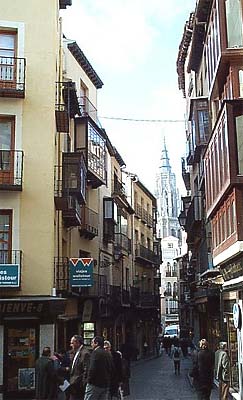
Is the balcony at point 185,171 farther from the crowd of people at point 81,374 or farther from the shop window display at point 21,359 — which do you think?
the crowd of people at point 81,374

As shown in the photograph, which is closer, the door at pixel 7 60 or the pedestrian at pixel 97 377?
the pedestrian at pixel 97 377

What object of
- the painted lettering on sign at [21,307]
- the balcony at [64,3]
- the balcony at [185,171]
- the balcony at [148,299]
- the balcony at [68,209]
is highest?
the balcony at [64,3]

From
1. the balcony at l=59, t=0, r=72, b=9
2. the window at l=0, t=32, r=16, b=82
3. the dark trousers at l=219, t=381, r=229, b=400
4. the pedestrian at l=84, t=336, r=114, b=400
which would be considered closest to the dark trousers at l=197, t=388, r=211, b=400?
the dark trousers at l=219, t=381, r=229, b=400

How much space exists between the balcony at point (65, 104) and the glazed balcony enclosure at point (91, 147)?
742 mm

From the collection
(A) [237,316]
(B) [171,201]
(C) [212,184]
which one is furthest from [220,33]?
(B) [171,201]

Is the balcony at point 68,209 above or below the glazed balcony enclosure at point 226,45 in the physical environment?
below

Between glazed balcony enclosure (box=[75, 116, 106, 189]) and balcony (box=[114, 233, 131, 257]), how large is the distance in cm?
806

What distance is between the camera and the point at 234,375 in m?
19.2

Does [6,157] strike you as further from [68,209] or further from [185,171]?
[185,171]

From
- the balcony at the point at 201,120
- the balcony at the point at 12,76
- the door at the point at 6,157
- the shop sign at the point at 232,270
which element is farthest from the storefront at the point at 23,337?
the balcony at the point at 201,120

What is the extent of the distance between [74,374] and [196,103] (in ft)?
57.5

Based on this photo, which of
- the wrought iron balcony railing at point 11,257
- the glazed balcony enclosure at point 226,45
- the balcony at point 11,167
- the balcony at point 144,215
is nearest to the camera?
the glazed balcony enclosure at point 226,45

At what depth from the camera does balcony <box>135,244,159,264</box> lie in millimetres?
50281

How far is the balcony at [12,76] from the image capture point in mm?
20812
